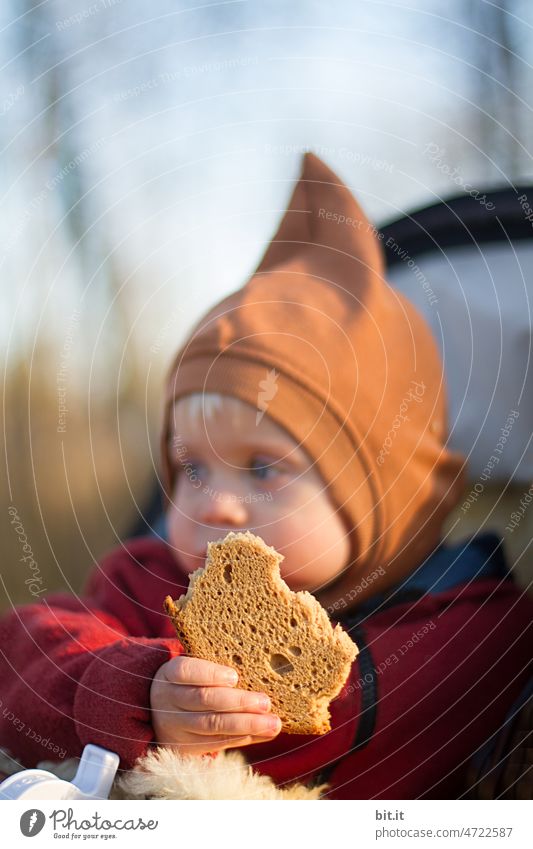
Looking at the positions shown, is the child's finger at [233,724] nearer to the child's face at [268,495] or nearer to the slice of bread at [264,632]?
the slice of bread at [264,632]

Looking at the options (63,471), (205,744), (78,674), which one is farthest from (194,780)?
(63,471)

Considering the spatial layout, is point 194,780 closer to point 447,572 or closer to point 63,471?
point 447,572

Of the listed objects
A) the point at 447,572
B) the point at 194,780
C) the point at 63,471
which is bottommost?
the point at 194,780

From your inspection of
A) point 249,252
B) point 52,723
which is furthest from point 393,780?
point 249,252

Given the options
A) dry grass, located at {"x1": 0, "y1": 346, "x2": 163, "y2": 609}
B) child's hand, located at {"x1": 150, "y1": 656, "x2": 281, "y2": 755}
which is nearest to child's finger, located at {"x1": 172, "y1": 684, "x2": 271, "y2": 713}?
child's hand, located at {"x1": 150, "y1": 656, "x2": 281, "y2": 755}

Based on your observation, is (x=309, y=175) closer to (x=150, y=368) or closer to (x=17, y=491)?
(x=150, y=368)
